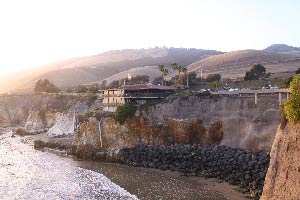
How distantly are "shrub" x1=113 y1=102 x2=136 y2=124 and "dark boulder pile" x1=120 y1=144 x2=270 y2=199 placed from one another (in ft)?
18.1

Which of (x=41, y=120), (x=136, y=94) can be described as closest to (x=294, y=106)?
(x=136, y=94)

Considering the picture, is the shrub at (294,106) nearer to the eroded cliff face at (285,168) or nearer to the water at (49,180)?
the eroded cliff face at (285,168)

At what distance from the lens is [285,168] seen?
79.0ft

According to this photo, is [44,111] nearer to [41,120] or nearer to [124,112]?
[41,120]

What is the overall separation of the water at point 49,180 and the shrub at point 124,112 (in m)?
8.72

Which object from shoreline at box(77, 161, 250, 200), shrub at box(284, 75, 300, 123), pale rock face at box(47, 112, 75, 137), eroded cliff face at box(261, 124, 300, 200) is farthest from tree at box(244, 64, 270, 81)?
shrub at box(284, 75, 300, 123)

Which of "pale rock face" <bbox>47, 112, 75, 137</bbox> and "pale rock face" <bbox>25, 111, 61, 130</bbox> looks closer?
"pale rock face" <bbox>47, 112, 75, 137</bbox>

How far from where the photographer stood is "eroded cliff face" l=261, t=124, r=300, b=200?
2288cm

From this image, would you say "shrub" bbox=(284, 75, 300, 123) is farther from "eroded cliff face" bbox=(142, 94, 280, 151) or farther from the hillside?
the hillside

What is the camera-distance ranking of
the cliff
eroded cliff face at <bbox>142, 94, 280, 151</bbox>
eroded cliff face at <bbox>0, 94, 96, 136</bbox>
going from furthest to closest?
1. eroded cliff face at <bbox>0, 94, 96, 136</bbox>
2. the cliff
3. eroded cliff face at <bbox>142, 94, 280, 151</bbox>

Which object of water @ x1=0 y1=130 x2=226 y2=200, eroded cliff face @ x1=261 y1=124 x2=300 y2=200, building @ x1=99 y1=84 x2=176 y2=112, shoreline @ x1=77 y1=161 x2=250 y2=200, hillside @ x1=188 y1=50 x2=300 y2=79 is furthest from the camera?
hillside @ x1=188 y1=50 x2=300 y2=79

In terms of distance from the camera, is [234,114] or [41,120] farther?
[41,120]

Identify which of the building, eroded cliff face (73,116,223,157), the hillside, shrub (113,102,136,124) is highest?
the hillside

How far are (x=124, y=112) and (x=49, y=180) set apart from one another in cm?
1694
